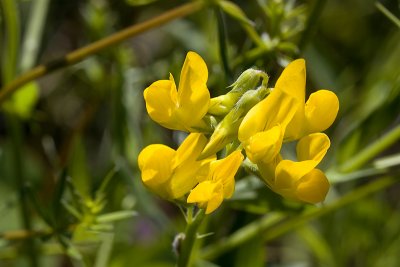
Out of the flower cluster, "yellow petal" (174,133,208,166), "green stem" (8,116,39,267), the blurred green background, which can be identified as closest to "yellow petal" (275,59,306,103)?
the flower cluster

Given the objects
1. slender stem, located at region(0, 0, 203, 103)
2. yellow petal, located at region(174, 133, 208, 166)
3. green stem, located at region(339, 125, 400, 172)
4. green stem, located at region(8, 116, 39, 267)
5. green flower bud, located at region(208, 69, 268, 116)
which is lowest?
green stem, located at region(339, 125, 400, 172)

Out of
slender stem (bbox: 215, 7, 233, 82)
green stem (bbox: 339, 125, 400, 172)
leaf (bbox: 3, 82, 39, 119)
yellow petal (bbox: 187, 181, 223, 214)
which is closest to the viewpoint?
yellow petal (bbox: 187, 181, 223, 214)

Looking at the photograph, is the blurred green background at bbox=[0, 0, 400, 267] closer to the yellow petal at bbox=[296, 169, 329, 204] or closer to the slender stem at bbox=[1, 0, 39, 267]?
the slender stem at bbox=[1, 0, 39, 267]

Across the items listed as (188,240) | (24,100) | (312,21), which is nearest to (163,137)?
(24,100)

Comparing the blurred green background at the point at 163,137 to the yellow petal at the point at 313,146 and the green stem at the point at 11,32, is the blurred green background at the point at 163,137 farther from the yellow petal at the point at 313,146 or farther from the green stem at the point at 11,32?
the yellow petal at the point at 313,146

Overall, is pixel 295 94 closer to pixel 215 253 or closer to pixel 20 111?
pixel 215 253

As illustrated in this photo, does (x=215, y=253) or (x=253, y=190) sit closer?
(x=253, y=190)

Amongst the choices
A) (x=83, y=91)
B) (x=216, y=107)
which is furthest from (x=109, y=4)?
(x=216, y=107)
